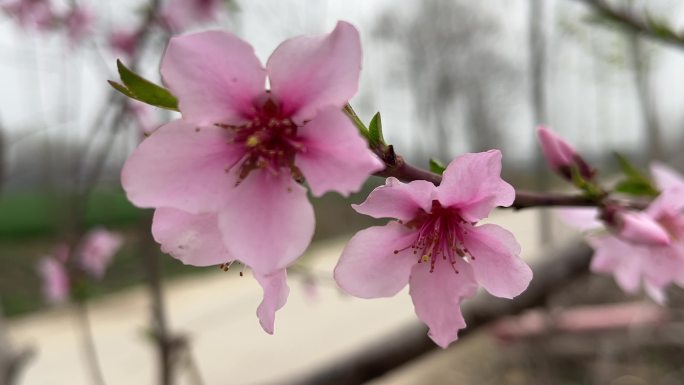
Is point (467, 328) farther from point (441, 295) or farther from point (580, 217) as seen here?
point (441, 295)

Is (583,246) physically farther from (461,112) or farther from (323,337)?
(461,112)

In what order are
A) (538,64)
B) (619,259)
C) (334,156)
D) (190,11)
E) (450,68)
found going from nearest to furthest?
(334,156), (619,259), (190,11), (538,64), (450,68)

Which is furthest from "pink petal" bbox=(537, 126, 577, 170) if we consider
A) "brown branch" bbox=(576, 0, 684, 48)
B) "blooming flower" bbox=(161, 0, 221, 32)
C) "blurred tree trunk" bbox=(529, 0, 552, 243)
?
"blurred tree trunk" bbox=(529, 0, 552, 243)

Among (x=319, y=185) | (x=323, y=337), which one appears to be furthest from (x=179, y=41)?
(x=323, y=337)

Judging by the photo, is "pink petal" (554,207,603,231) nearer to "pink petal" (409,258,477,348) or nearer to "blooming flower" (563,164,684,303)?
"blooming flower" (563,164,684,303)

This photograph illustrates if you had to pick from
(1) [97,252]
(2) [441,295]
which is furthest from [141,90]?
(1) [97,252]

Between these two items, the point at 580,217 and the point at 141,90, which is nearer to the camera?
the point at 141,90

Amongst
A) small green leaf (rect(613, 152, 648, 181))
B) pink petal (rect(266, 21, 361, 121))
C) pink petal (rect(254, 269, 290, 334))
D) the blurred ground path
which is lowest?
the blurred ground path
